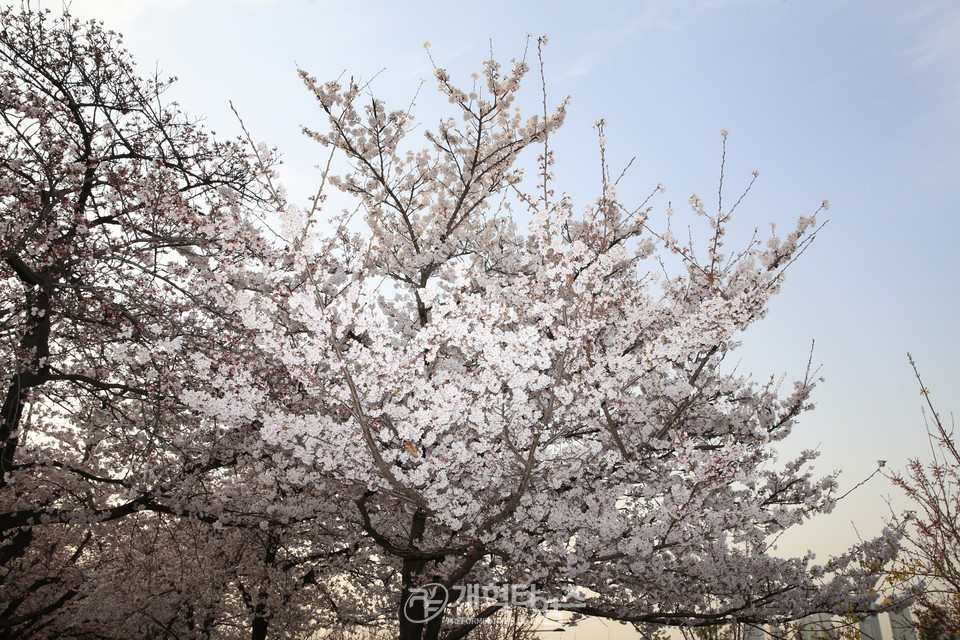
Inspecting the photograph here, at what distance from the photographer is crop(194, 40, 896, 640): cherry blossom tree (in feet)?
18.2

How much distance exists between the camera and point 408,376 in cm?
560

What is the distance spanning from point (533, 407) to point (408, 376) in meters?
1.51

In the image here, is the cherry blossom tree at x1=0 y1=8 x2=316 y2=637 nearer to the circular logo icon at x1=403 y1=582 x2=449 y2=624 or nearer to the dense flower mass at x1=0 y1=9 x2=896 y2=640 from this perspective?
the dense flower mass at x1=0 y1=9 x2=896 y2=640

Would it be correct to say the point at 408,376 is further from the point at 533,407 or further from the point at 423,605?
the point at 423,605

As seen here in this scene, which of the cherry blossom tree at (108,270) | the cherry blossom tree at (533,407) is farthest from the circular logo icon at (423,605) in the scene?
the cherry blossom tree at (108,270)

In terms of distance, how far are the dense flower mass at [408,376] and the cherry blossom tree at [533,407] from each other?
0.14 feet

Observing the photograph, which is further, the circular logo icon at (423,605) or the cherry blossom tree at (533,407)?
the circular logo icon at (423,605)

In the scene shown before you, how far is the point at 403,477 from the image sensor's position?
573 cm

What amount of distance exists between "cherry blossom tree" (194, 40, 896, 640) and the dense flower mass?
4 centimetres

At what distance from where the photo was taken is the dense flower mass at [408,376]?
5.73m

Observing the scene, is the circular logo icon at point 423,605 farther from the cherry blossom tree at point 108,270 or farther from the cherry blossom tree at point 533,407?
the cherry blossom tree at point 108,270

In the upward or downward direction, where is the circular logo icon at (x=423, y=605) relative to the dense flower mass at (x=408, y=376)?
downward

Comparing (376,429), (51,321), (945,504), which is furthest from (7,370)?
(945,504)

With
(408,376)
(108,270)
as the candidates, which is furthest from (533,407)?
(108,270)
